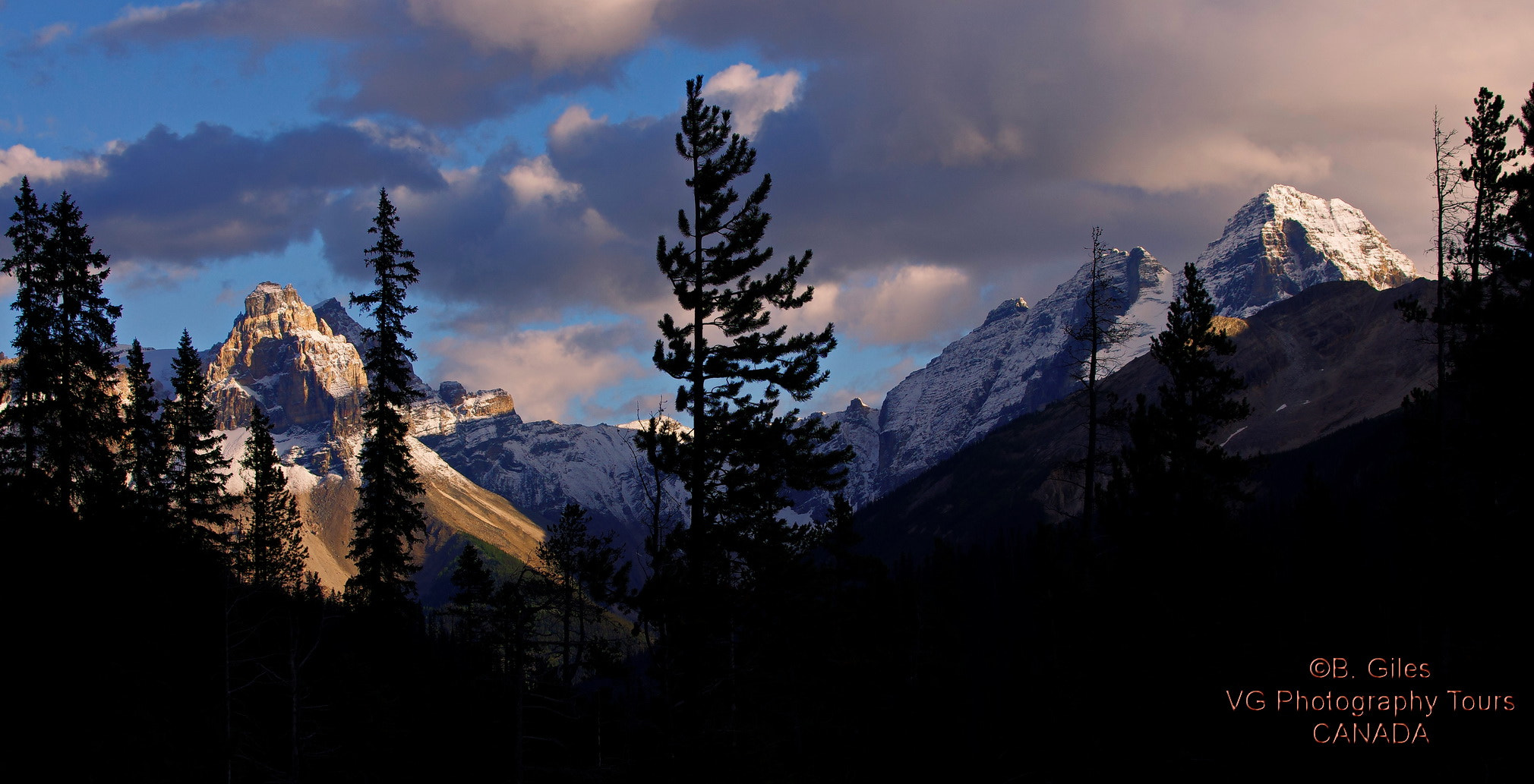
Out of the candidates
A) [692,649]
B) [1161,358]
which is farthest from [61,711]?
[1161,358]

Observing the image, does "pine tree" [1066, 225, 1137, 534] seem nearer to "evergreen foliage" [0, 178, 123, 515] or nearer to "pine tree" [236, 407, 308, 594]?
"evergreen foliage" [0, 178, 123, 515]

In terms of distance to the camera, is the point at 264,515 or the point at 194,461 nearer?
the point at 194,461

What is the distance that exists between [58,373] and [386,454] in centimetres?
1136

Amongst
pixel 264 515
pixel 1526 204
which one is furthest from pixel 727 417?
pixel 264 515

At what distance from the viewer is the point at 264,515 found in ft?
188

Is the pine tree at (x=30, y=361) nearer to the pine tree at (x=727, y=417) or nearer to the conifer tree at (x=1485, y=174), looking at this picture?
the pine tree at (x=727, y=417)

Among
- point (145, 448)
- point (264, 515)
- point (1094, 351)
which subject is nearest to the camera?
point (1094, 351)

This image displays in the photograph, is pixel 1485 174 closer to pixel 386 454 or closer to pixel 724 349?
pixel 724 349

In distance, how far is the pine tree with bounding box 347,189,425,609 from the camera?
122ft

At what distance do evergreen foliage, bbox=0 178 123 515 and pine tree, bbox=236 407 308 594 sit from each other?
47.5 feet

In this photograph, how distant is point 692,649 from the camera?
20.6 meters

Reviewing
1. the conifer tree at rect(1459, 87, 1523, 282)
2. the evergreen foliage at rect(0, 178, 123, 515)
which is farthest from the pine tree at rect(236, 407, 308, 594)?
the conifer tree at rect(1459, 87, 1523, 282)

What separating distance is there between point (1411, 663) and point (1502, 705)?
419 cm

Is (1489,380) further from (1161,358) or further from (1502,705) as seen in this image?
(1161,358)
